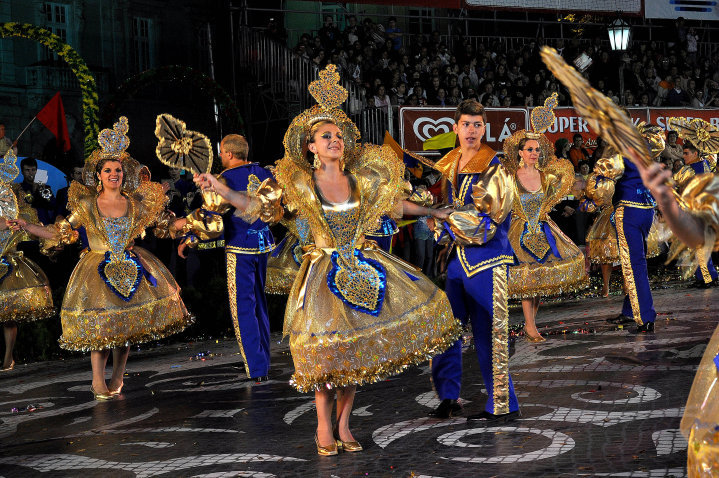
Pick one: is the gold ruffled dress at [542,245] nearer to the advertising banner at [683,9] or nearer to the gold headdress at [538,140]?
the gold headdress at [538,140]

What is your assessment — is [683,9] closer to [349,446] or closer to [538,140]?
[538,140]

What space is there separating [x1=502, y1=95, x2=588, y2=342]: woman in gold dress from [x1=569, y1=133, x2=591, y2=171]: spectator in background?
6.39m

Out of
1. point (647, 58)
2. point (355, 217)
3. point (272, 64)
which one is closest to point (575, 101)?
point (355, 217)

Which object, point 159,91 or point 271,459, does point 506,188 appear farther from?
point 159,91

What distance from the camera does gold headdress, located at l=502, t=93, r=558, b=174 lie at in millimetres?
8414

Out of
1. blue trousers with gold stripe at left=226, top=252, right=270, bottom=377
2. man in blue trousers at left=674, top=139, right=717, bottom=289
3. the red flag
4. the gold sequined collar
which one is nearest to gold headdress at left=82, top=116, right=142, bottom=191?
A: blue trousers with gold stripe at left=226, top=252, right=270, bottom=377

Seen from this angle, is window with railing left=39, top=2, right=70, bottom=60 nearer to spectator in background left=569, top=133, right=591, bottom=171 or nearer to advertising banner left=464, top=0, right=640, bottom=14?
advertising banner left=464, top=0, right=640, bottom=14

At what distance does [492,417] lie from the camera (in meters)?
5.65

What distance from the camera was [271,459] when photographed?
511 cm

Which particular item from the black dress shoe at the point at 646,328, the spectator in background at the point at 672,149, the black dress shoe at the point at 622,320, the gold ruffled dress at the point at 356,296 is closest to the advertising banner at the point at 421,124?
the spectator in background at the point at 672,149

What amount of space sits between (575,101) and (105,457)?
3.62m

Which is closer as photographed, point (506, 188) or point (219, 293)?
point (506, 188)

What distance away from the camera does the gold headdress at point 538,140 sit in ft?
27.6

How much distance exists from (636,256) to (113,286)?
4901 mm
